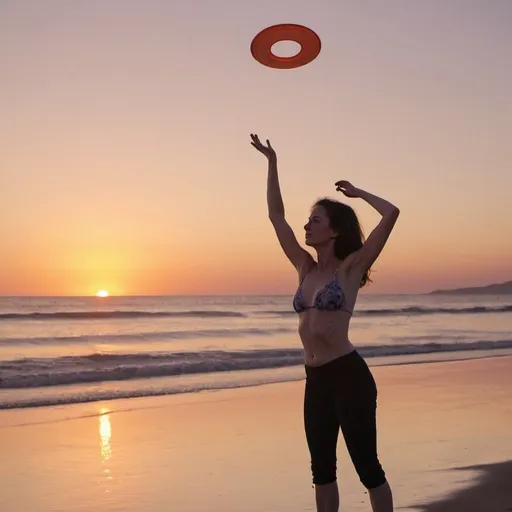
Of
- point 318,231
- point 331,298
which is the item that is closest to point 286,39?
point 318,231

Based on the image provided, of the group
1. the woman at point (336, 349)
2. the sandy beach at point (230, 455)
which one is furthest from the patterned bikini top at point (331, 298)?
the sandy beach at point (230, 455)

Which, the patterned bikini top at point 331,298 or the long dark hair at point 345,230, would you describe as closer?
the patterned bikini top at point 331,298

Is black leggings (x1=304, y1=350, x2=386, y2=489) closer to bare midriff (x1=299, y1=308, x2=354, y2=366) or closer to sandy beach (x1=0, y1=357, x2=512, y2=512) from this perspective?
bare midriff (x1=299, y1=308, x2=354, y2=366)

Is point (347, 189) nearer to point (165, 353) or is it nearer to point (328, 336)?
point (328, 336)

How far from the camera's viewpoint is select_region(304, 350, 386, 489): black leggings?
4.19 meters

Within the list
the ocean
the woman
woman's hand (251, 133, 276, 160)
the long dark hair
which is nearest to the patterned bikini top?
the woman

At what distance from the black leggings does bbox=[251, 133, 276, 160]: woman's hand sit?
4.63 feet

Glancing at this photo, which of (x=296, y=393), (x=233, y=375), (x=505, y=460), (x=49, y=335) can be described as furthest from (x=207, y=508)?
(x=49, y=335)

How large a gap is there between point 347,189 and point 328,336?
2.71ft

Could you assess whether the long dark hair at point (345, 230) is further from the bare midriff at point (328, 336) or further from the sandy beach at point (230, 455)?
the sandy beach at point (230, 455)

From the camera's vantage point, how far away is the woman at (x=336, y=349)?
4.21 m

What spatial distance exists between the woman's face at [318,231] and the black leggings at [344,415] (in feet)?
2.10

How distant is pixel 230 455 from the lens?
8055mm

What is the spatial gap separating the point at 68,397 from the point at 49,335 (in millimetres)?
21281
